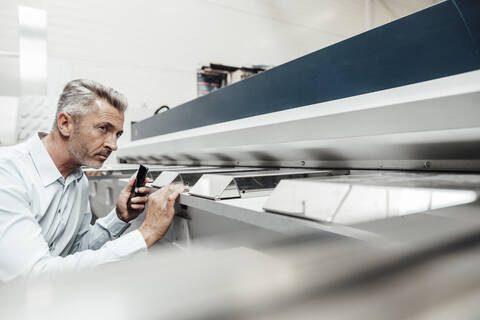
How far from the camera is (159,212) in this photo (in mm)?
1001

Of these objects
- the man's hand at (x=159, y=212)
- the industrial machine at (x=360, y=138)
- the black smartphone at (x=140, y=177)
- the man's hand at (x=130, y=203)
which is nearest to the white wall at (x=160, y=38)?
the man's hand at (x=130, y=203)

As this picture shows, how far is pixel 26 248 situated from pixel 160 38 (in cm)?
391

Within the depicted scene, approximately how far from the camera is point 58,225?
1.19 m

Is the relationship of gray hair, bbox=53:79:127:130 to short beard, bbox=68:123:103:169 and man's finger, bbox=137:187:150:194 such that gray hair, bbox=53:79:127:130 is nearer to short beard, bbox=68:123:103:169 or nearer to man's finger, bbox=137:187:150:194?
short beard, bbox=68:123:103:169

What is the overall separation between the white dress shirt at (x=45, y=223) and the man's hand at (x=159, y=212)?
3cm

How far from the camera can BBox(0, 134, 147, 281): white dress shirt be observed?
35.2 inches

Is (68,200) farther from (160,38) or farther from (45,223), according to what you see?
(160,38)

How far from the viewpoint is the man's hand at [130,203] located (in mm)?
1176

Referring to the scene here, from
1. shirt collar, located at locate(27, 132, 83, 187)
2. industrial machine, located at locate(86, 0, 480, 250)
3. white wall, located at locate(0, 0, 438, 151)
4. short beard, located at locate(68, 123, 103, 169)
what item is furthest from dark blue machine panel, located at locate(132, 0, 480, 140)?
white wall, located at locate(0, 0, 438, 151)

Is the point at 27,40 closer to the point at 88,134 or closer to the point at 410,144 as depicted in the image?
the point at 88,134

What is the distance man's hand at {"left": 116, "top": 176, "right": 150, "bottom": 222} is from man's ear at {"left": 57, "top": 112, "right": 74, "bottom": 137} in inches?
11.7

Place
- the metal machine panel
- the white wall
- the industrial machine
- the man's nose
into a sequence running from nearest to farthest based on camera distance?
the industrial machine → the metal machine panel → the man's nose → the white wall

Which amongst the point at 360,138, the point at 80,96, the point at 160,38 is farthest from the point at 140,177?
the point at 160,38

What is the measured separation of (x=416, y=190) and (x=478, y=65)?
1.20 feet
